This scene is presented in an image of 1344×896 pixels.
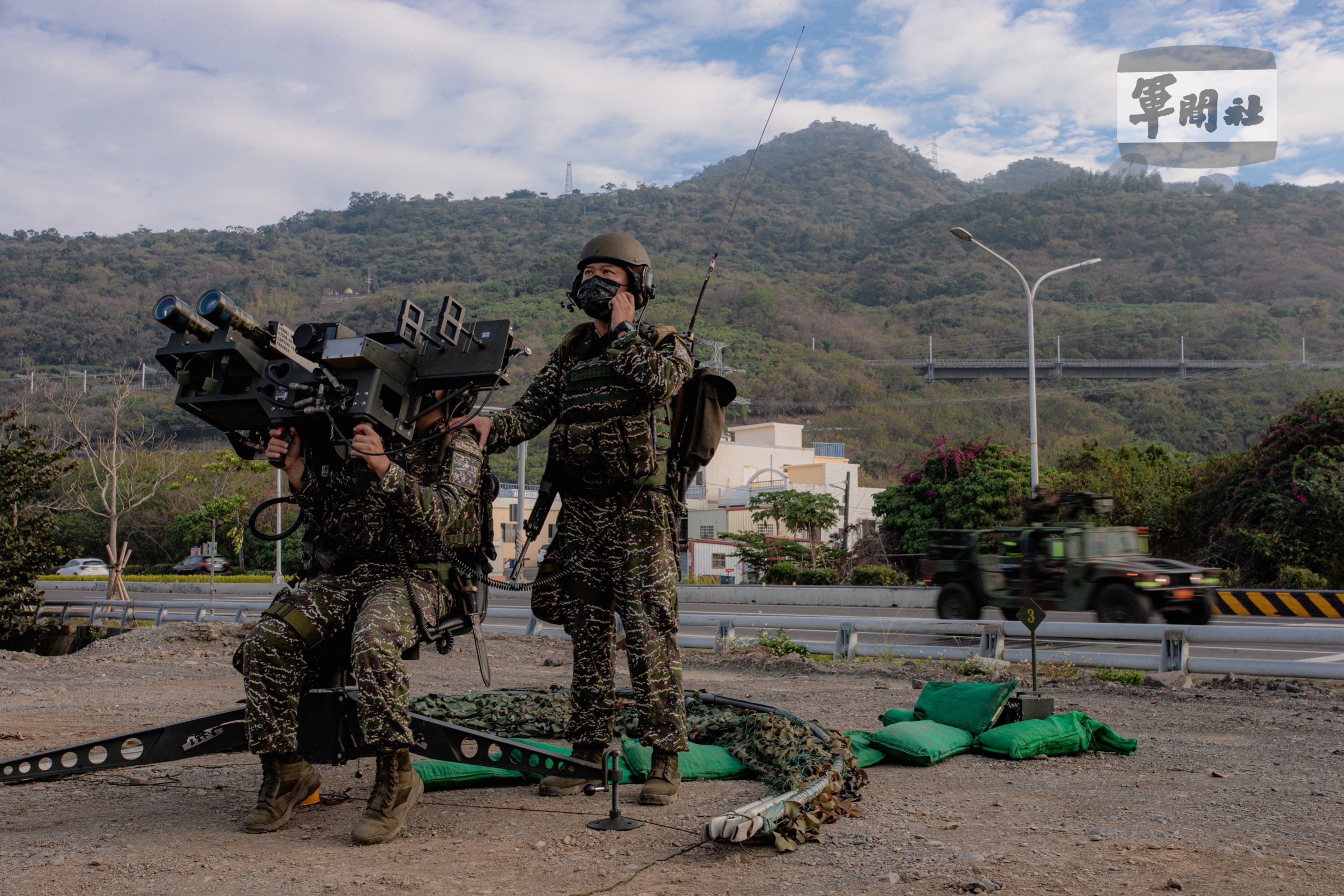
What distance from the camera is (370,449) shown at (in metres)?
3.55

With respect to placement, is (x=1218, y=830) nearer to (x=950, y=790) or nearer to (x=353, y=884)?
(x=950, y=790)

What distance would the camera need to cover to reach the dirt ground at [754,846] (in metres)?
2.88

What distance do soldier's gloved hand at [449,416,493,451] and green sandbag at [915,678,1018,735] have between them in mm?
2864

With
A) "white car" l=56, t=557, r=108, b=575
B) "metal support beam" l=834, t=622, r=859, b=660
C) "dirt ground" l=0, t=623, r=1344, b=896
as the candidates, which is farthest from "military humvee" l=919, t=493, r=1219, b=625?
"white car" l=56, t=557, r=108, b=575

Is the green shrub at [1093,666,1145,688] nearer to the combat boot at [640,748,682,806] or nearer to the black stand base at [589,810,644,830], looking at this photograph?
the combat boot at [640,748,682,806]

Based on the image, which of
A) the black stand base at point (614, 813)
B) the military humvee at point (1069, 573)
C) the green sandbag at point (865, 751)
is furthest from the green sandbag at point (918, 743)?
the military humvee at point (1069, 573)

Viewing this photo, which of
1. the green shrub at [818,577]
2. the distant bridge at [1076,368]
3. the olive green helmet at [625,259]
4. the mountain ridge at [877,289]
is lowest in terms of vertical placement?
the green shrub at [818,577]

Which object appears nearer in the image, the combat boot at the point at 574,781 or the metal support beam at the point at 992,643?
the combat boot at the point at 574,781

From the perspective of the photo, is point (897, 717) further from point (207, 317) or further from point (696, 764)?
point (207, 317)

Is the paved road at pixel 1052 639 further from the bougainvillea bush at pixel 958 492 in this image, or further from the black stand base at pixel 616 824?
the bougainvillea bush at pixel 958 492

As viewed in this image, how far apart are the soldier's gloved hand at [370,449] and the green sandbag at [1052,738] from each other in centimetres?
325

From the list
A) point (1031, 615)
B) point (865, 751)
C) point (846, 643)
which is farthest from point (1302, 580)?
point (865, 751)

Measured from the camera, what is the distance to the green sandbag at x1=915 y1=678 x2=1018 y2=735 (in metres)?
5.11

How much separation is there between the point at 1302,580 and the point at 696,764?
20605mm
